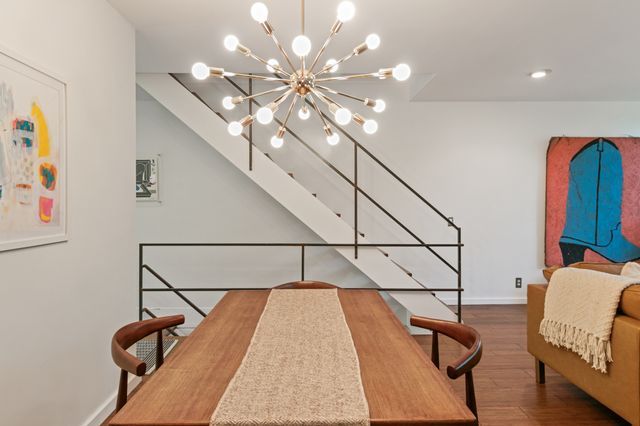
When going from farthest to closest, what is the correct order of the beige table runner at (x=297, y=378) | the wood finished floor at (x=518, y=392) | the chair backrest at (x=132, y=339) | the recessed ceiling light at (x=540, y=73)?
the recessed ceiling light at (x=540, y=73), the wood finished floor at (x=518, y=392), the chair backrest at (x=132, y=339), the beige table runner at (x=297, y=378)

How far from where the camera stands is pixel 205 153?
4566 millimetres

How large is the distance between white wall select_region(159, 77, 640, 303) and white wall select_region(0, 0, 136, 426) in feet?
7.53

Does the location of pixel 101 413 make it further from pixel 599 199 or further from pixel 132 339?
pixel 599 199

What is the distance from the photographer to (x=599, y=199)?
16.0 ft

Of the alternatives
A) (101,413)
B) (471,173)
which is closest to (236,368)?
(101,413)

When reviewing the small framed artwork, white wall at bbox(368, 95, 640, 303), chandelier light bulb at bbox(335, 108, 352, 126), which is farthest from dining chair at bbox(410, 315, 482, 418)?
the small framed artwork

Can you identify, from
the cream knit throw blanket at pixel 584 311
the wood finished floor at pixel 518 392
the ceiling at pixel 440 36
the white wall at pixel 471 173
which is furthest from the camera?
the white wall at pixel 471 173

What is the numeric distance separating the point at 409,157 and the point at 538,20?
7.48ft

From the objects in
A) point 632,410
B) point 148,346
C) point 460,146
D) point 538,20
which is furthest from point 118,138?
point 460,146

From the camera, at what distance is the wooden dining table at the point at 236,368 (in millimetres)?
961

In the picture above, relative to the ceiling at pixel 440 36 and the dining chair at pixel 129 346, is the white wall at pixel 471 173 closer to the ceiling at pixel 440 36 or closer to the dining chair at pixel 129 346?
the ceiling at pixel 440 36

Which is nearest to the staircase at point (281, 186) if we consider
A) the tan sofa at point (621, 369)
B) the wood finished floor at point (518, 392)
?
the wood finished floor at point (518, 392)

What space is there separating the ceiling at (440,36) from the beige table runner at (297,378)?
1.94 m

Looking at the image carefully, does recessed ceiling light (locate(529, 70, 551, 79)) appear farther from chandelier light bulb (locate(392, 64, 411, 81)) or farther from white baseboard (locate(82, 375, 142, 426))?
white baseboard (locate(82, 375, 142, 426))
